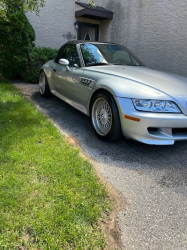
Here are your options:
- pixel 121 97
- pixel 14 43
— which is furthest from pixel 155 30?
pixel 121 97

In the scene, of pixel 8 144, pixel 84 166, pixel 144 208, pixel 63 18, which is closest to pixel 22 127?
pixel 8 144

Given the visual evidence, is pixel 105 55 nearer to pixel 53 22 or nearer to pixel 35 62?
pixel 35 62

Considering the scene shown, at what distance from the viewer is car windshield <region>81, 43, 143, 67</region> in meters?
3.86

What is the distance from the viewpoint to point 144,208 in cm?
192

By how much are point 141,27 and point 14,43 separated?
15.5 ft

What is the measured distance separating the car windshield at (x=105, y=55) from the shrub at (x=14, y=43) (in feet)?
12.3

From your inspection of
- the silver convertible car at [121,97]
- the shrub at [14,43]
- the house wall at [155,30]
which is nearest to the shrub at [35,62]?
the shrub at [14,43]

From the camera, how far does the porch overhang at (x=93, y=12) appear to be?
28.5 feet

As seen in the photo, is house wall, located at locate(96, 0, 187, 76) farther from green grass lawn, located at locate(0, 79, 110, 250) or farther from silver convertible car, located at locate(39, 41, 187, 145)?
green grass lawn, located at locate(0, 79, 110, 250)

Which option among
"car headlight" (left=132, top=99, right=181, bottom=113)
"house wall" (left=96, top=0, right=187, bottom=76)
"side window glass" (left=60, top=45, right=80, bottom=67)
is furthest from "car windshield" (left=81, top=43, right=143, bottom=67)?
"house wall" (left=96, top=0, right=187, bottom=76)

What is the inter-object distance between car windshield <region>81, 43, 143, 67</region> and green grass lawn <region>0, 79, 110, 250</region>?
1.66m

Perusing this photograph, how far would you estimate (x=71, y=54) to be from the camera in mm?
4309

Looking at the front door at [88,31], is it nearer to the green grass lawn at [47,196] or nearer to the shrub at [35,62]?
the shrub at [35,62]

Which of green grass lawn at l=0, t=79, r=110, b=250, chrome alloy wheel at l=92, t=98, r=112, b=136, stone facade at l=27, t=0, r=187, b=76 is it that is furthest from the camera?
stone facade at l=27, t=0, r=187, b=76
